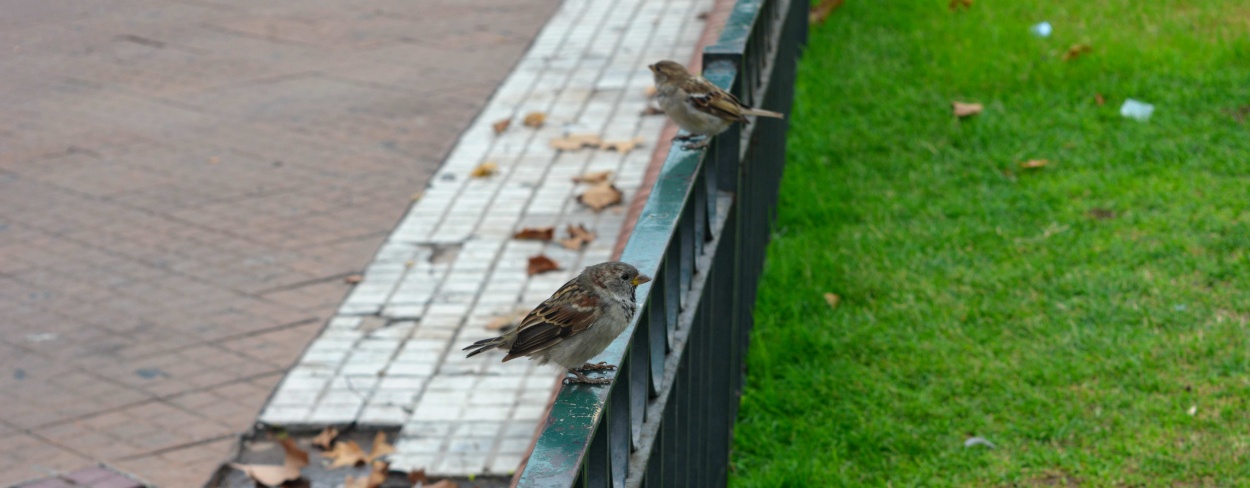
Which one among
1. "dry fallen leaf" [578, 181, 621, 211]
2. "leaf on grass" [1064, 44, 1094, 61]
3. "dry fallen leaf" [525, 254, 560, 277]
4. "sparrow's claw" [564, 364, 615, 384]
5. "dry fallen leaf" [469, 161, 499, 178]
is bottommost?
"dry fallen leaf" [469, 161, 499, 178]

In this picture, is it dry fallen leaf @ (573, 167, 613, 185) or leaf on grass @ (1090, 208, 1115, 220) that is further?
dry fallen leaf @ (573, 167, 613, 185)

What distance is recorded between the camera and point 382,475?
5164 mm

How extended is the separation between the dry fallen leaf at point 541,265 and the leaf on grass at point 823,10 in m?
4.56

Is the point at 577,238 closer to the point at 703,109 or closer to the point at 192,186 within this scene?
the point at 703,109

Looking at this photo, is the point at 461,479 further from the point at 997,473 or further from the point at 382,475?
the point at 997,473

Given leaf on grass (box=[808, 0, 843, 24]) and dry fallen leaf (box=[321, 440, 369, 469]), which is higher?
dry fallen leaf (box=[321, 440, 369, 469])

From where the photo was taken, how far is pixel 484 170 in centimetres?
834

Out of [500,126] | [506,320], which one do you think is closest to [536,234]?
[506,320]

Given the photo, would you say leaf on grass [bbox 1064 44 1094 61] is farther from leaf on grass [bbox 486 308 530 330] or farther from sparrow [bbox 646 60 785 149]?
sparrow [bbox 646 60 785 149]

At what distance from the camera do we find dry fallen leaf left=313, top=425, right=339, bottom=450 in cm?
543

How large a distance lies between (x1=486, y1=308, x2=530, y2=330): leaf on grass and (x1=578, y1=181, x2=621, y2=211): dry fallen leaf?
1374 mm

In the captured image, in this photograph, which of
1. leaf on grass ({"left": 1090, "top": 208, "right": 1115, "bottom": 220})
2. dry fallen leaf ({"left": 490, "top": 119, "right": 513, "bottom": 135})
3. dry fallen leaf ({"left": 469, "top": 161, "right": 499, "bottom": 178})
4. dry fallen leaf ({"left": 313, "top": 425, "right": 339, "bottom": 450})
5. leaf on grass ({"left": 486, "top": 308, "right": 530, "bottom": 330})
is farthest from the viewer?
dry fallen leaf ({"left": 490, "top": 119, "right": 513, "bottom": 135})

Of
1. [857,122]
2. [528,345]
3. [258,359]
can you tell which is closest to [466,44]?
[857,122]

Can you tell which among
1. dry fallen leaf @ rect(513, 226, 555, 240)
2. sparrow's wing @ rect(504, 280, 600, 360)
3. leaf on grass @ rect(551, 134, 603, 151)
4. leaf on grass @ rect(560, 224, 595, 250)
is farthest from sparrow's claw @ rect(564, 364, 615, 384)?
leaf on grass @ rect(551, 134, 603, 151)
